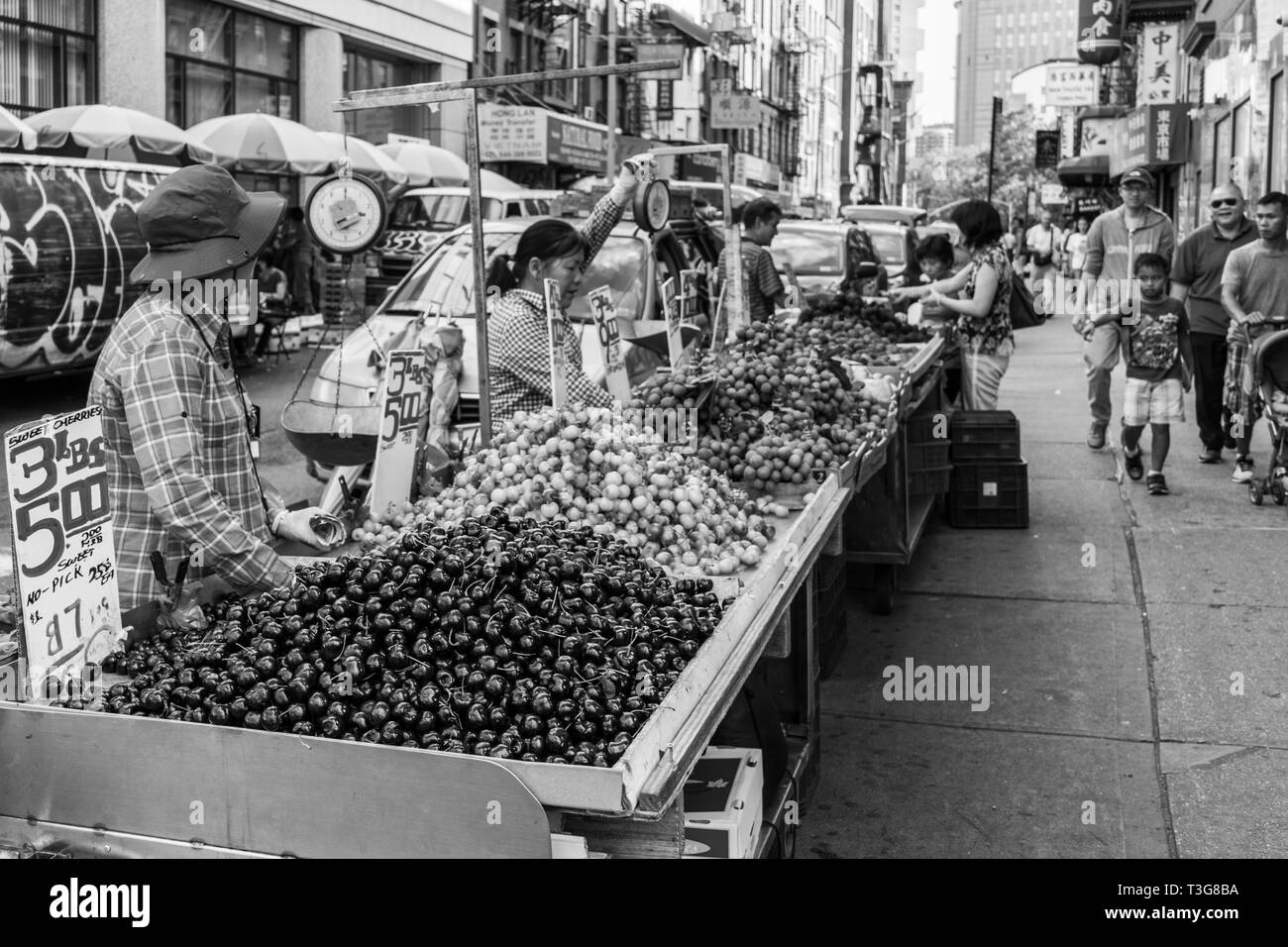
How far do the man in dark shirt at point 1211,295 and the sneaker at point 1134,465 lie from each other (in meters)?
0.69

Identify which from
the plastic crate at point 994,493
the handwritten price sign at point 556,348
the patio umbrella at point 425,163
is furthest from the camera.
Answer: the patio umbrella at point 425,163

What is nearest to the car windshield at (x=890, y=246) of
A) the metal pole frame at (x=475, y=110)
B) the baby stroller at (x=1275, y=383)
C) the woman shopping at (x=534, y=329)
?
the baby stroller at (x=1275, y=383)

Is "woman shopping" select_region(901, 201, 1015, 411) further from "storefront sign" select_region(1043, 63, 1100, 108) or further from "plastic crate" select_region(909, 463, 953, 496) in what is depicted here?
"storefront sign" select_region(1043, 63, 1100, 108)

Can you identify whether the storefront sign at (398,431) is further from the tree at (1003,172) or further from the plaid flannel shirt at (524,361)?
the tree at (1003,172)

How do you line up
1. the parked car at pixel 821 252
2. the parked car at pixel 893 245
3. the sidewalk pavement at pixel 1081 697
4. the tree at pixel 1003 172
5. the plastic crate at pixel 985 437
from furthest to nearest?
the tree at pixel 1003 172, the parked car at pixel 893 245, the parked car at pixel 821 252, the plastic crate at pixel 985 437, the sidewalk pavement at pixel 1081 697

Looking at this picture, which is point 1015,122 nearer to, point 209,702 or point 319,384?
point 319,384

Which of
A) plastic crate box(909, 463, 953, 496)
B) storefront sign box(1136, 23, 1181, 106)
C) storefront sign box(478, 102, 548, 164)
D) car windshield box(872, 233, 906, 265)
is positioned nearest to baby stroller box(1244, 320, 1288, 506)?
plastic crate box(909, 463, 953, 496)

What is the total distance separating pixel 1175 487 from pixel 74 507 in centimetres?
831

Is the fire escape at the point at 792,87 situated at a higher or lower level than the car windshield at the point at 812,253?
higher

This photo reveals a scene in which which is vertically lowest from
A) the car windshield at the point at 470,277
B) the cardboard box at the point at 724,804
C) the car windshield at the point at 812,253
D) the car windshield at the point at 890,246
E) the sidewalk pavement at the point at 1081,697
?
the sidewalk pavement at the point at 1081,697

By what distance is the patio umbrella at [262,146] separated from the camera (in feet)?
59.5

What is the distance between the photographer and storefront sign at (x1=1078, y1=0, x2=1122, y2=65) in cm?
3155

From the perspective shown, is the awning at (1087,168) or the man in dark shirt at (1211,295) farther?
the awning at (1087,168)

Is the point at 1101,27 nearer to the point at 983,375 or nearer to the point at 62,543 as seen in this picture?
the point at 983,375
